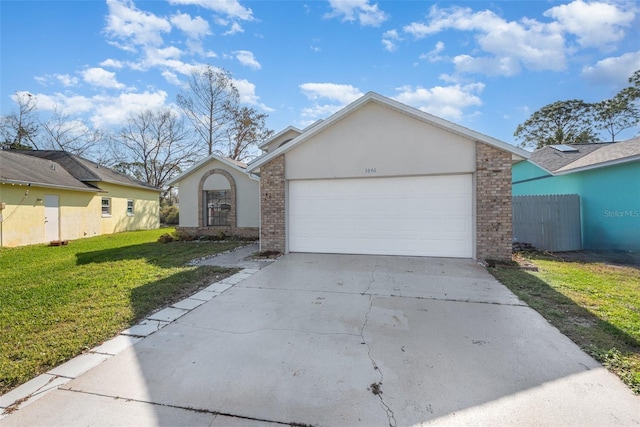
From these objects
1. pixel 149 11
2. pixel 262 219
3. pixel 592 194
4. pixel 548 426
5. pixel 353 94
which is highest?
pixel 149 11

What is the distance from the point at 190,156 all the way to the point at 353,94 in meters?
21.1

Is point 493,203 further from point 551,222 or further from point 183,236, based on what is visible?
point 183,236

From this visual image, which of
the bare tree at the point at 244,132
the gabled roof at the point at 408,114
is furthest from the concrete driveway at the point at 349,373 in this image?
the bare tree at the point at 244,132

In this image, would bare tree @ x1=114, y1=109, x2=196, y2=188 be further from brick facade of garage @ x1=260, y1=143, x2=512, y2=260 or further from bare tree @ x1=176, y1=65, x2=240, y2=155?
brick facade of garage @ x1=260, y1=143, x2=512, y2=260

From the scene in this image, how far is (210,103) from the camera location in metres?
27.0

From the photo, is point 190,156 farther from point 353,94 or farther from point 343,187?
point 343,187

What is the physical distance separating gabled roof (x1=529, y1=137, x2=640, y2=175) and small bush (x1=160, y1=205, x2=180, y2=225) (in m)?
26.3

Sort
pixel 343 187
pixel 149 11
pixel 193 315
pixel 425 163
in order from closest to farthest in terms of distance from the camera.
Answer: pixel 193 315 → pixel 425 163 → pixel 343 187 → pixel 149 11

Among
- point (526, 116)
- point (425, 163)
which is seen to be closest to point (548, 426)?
point (425, 163)

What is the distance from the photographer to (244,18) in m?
10.6

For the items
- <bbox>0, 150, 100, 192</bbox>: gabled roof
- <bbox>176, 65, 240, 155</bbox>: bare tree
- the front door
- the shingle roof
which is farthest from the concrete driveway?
<bbox>176, 65, 240, 155</bbox>: bare tree

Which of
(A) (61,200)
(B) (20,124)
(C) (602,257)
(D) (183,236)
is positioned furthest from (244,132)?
(C) (602,257)

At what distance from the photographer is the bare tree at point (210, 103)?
26453 millimetres

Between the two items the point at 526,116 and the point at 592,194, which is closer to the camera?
the point at 592,194
